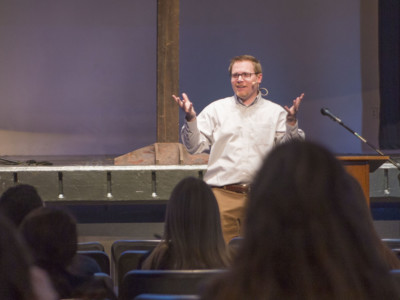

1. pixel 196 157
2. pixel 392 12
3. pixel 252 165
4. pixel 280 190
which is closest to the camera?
pixel 280 190

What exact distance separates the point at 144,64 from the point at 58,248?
313 inches

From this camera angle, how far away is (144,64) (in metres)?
9.87

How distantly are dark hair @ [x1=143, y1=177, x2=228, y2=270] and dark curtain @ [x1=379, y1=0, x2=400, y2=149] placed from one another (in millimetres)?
7518

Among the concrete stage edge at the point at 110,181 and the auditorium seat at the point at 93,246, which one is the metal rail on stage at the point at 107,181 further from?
the auditorium seat at the point at 93,246

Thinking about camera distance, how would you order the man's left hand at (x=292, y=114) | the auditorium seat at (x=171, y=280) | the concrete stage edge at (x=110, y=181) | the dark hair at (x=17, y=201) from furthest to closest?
the concrete stage edge at (x=110, y=181)
the man's left hand at (x=292, y=114)
the dark hair at (x=17, y=201)
the auditorium seat at (x=171, y=280)

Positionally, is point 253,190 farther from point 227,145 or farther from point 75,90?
point 75,90

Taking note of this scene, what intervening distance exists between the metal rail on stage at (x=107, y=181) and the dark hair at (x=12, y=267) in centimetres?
412

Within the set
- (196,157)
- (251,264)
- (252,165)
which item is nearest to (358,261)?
(251,264)

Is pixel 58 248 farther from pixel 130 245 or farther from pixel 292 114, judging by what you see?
pixel 292 114

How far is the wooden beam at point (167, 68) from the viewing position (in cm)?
582

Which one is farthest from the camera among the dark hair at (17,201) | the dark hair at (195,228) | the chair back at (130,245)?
the chair back at (130,245)

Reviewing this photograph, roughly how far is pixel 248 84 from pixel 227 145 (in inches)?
16.2

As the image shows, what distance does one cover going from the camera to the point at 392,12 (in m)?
9.43

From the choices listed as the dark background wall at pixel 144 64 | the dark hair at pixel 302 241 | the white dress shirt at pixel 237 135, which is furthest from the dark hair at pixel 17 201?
the dark background wall at pixel 144 64
